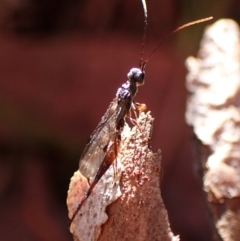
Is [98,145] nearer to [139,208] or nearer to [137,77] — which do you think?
[137,77]

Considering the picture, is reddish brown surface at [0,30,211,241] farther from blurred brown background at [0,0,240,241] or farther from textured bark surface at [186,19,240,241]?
textured bark surface at [186,19,240,241]

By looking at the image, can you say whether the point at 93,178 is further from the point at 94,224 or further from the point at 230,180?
the point at 230,180

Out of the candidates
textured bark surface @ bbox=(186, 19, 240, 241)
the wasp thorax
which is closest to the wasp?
the wasp thorax

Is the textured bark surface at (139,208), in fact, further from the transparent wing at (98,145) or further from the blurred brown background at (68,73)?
the blurred brown background at (68,73)

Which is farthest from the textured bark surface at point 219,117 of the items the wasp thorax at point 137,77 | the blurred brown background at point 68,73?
the blurred brown background at point 68,73

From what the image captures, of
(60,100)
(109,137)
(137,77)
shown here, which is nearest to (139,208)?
(109,137)

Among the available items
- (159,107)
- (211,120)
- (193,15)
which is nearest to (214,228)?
(211,120)
